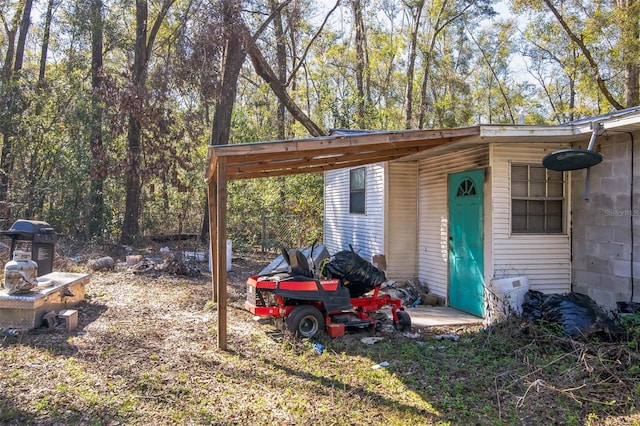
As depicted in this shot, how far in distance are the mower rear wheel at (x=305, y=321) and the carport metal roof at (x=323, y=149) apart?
81cm

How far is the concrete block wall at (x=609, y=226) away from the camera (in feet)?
18.3

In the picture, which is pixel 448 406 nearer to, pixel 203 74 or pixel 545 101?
pixel 203 74

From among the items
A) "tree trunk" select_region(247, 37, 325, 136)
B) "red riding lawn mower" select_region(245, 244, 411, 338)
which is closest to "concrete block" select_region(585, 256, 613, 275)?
"red riding lawn mower" select_region(245, 244, 411, 338)

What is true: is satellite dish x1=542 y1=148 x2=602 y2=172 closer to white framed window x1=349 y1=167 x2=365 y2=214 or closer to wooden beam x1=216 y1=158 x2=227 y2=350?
wooden beam x1=216 y1=158 x2=227 y2=350

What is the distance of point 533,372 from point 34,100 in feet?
52.2

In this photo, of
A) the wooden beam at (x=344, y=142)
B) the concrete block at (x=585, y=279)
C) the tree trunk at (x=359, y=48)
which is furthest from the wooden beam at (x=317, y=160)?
the tree trunk at (x=359, y=48)

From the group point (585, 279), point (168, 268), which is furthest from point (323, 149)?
point (168, 268)

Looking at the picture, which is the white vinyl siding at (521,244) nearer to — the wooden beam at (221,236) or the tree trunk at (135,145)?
the wooden beam at (221,236)

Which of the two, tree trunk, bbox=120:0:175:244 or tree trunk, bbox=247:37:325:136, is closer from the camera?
tree trunk, bbox=120:0:175:244

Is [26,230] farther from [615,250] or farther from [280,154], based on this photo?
[615,250]

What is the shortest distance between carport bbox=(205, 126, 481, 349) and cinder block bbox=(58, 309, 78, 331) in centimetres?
182

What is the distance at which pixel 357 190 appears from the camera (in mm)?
10195

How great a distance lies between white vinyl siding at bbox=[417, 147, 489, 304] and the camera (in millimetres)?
7716

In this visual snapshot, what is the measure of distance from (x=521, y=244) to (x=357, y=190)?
426 cm
